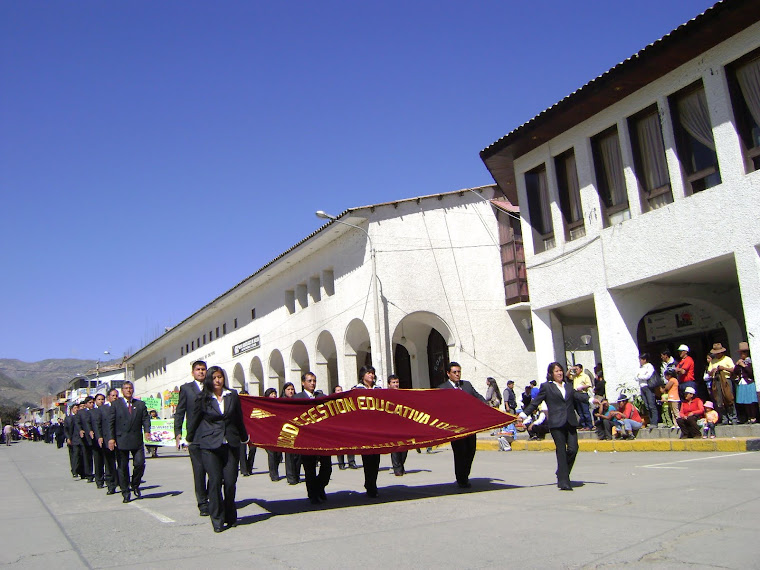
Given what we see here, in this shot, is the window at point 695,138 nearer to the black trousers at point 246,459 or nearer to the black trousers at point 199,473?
the black trousers at point 246,459

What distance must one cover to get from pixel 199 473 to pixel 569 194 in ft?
42.7

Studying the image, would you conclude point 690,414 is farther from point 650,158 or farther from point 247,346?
point 247,346

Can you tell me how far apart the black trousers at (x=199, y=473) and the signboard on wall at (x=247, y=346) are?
28615 millimetres

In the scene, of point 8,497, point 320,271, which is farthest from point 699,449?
point 320,271

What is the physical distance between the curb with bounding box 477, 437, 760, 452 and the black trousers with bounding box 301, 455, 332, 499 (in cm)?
740

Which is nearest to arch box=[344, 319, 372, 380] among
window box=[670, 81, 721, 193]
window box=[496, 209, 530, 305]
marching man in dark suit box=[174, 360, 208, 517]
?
window box=[496, 209, 530, 305]

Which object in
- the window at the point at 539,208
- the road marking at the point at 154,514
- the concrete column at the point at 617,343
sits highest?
the window at the point at 539,208

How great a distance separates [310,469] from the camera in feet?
30.6

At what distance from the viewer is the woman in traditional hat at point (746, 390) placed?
44.5 feet

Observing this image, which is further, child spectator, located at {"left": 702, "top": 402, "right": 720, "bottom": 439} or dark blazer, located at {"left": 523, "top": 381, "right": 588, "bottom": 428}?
child spectator, located at {"left": 702, "top": 402, "right": 720, "bottom": 439}

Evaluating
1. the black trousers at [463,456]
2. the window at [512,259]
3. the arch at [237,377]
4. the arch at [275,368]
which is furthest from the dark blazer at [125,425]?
the arch at [237,377]

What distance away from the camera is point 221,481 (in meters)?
7.83

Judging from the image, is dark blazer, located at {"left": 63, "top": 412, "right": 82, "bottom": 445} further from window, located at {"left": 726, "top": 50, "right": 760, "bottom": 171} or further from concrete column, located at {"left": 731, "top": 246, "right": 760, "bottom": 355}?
window, located at {"left": 726, "top": 50, "right": 760, "bottom": 171}

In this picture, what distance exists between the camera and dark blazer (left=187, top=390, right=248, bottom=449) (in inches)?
312
